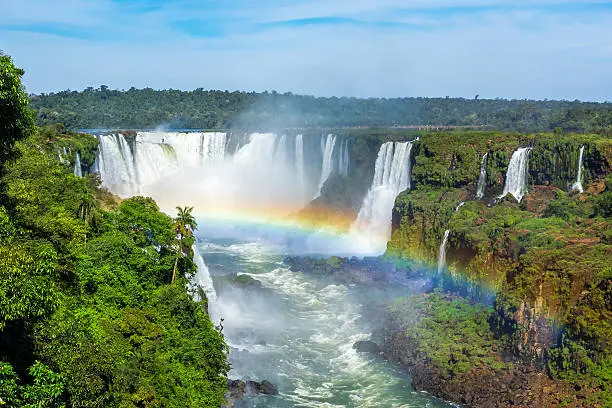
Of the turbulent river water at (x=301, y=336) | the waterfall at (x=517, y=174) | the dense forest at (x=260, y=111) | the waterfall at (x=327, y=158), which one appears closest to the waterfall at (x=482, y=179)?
the waterfall at (x=517, y=174)

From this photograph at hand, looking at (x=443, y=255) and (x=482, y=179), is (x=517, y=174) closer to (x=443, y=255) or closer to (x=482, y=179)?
(x=482, y=179)

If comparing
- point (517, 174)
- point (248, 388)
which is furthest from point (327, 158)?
point (248, 388)

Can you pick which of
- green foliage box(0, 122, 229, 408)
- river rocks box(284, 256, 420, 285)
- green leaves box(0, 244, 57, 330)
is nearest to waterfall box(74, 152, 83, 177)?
river rocks box(284, 256, 420, 285)

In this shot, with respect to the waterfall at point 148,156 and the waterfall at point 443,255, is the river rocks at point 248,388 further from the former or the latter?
the waterfall at point 148,156

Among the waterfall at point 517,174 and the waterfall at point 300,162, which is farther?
A: the waterfall at point 300,162

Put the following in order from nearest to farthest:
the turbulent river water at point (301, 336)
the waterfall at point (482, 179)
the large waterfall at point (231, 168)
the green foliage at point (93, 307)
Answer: the green foliage at point (93, 307) < the turbulent river water at point (301, 336) < the waterfall at point (482, 179) < the large waterfall at point (231, 168)

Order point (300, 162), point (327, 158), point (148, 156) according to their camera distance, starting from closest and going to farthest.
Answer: point (327, 158) < point (148, 156) < point (300, 162)
